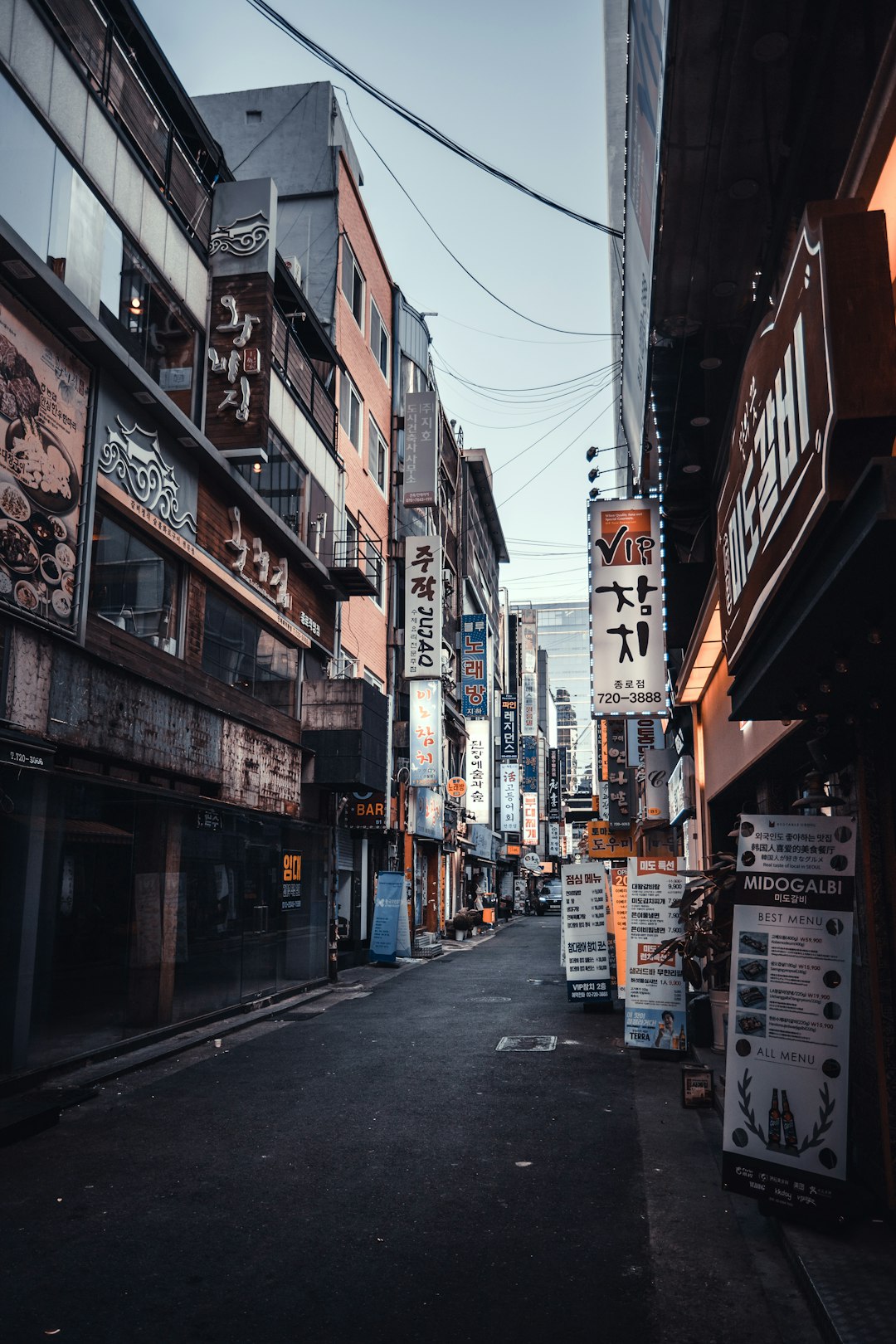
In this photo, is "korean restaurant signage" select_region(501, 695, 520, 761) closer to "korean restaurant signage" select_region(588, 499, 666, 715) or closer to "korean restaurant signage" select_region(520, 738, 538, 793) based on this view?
"korean restaurant signage" select_region(520, 738, 538, 793)

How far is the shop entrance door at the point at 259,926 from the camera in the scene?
51.9 feet

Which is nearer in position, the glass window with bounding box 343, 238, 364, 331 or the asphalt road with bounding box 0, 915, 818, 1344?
the asphalt road with bounding box 0, 915, 818, 1344

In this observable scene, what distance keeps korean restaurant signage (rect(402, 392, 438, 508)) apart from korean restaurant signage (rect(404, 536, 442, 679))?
57.1 inches

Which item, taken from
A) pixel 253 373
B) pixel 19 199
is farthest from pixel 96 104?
pixel 253 373

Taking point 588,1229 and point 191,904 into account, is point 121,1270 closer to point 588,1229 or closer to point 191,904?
point 588,1229

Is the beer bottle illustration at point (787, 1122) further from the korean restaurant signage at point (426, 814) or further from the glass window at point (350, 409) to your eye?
the korean restaurant signage at point (426, 814)

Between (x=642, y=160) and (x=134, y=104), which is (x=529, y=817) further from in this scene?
(x=642, y=160)

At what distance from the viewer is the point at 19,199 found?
1020 cm

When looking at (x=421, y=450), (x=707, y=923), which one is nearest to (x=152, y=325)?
(x=707, y=923)

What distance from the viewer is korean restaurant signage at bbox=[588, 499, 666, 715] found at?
509 inches

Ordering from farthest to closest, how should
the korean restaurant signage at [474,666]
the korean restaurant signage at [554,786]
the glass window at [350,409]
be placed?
the korean restaurant signage at [554,786] → the korean restaurant signage at [474,666] → the glass window at [350,409]

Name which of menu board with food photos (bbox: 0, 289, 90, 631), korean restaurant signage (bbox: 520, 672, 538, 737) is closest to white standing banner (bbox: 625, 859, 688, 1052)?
menu board with food photos (bbox: 0, 289, 90, 631)

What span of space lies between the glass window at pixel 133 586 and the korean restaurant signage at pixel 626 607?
631cm

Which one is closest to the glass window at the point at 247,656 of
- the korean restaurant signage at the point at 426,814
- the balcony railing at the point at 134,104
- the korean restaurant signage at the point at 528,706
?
the balcony railing at the point at 134,104
